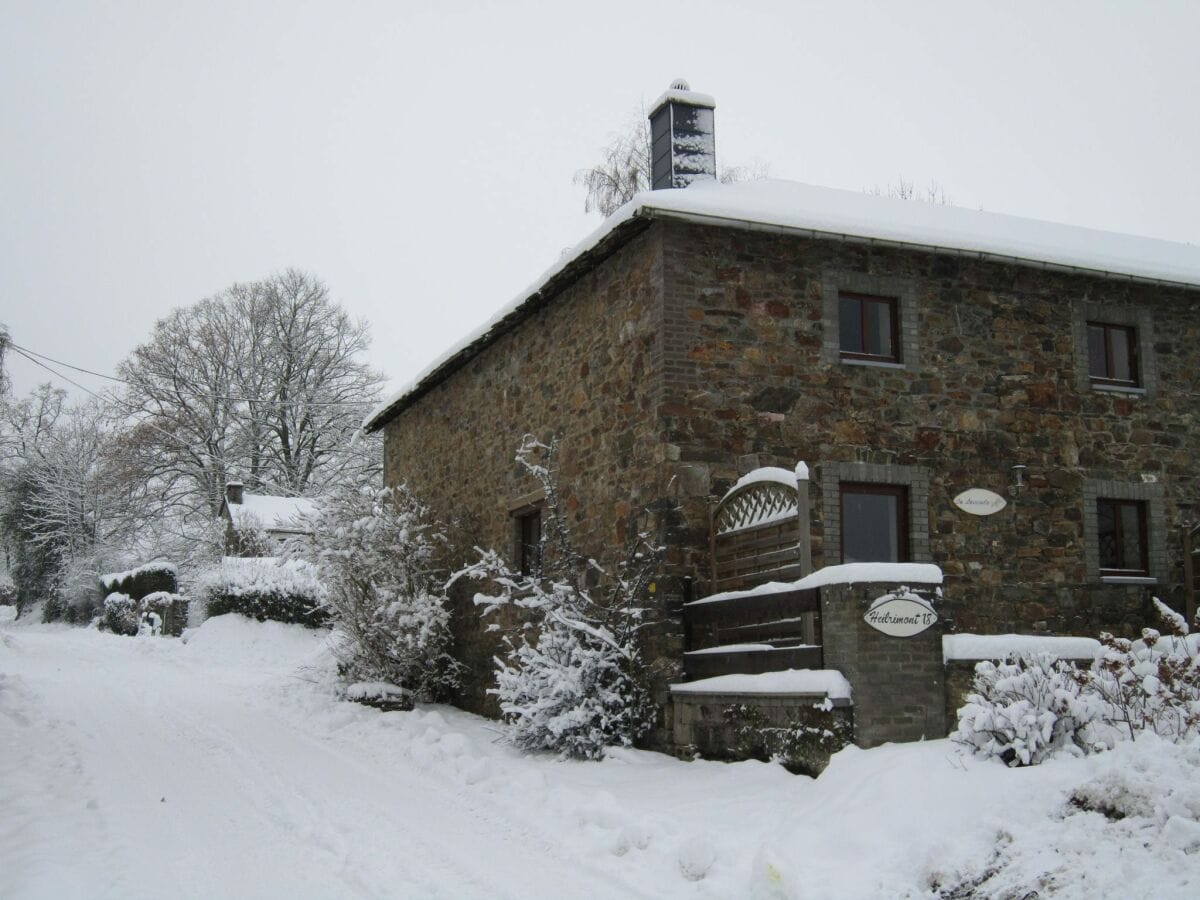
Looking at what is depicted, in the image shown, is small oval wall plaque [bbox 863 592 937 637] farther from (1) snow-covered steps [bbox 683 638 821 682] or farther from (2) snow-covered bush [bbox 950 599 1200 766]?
(2) snow-covered bush [bbox 950 599 1200 766]

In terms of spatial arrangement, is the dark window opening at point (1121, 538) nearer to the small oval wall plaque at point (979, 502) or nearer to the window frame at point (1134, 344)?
the window frame at point (1134, 344)

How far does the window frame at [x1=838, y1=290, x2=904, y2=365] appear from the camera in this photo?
37.5 feet

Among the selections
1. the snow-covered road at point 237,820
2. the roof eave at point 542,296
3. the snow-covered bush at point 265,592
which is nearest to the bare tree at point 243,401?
the snow-covered bush at point 265,592

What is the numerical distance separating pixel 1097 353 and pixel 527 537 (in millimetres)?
6921

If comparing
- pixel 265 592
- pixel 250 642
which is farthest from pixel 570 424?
pixel 265 592

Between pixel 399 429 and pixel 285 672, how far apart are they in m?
4.86

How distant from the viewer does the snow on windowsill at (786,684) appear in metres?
7.72

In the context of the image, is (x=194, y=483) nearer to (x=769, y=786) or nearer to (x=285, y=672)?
(x=285, y=672)

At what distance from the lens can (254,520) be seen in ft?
103

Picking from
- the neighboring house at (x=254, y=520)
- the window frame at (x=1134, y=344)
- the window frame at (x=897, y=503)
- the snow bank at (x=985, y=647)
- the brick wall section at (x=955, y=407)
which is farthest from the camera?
the neighboring house at (x=254, y=520)

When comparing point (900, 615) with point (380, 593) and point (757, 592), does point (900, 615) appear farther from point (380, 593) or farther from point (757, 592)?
point (380, 593)

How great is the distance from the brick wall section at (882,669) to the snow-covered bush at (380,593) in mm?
7341

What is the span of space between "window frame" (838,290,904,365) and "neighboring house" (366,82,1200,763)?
0.08ft

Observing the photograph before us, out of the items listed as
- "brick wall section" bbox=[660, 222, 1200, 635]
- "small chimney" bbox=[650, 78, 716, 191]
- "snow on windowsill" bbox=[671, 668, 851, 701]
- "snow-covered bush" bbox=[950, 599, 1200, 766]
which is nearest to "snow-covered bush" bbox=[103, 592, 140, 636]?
"small chimney" bbox=[650, 78, 716, 191]
